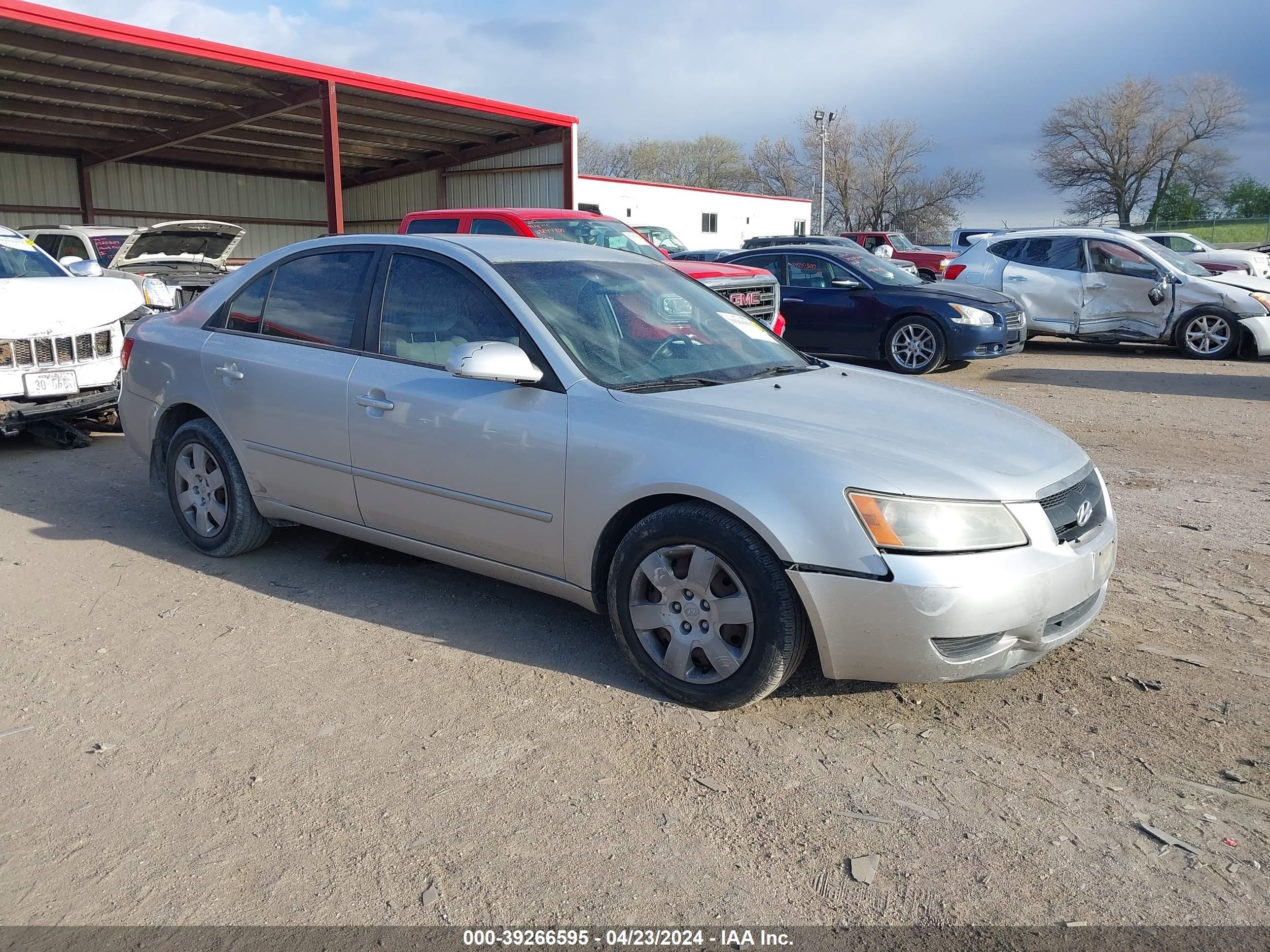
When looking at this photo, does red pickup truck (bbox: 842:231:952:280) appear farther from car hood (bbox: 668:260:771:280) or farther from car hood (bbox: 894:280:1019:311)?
car hood (bbox: 668:260:771:280)

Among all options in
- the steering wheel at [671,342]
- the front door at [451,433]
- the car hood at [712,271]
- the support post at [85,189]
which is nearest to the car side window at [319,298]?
the front door at [451,433]

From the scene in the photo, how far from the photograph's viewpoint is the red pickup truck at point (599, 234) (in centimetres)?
1032

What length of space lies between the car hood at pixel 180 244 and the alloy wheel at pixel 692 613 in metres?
10.6

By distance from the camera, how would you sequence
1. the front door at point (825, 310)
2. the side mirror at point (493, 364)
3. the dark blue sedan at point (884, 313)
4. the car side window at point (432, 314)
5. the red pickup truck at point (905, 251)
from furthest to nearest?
the red pickup truck at point (905, 251) < the front door at point (825, 310) < the dark blue sedan at point (884, 313) < the car side window at point (432, 314) < the side mirror at point (493, 364)

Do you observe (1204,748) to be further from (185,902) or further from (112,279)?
(112,279)

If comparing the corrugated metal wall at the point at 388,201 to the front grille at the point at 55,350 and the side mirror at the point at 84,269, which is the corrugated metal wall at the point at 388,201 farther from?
the front grille at the point at 55,350

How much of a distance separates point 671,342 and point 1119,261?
11.4 m

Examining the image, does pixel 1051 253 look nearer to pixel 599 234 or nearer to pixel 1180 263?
pixel 1180 263

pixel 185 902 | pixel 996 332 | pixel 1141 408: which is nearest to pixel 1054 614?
pixel 185 902

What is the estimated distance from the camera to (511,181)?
23.3 meters

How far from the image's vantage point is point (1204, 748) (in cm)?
340

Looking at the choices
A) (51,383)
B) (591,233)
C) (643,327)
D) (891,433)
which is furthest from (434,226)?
(891,433)

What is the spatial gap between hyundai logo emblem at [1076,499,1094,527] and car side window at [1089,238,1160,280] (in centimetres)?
1132

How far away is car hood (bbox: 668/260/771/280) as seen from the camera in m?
10.2
